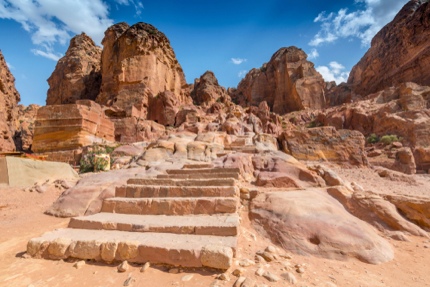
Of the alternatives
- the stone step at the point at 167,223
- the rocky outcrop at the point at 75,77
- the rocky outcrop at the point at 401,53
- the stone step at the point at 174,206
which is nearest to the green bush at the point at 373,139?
the rocky outcrop at the point at 401,53

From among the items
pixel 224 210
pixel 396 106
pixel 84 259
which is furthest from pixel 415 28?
pixel 84 259

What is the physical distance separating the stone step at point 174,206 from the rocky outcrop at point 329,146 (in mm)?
7007

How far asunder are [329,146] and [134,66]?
79.7 feet

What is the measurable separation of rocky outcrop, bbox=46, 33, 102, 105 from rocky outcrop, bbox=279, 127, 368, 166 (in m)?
30.8

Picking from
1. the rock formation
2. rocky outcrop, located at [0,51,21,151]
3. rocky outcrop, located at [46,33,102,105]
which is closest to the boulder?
the rock formation

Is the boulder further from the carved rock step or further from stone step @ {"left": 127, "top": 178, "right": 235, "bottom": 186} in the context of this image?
the carved rock step

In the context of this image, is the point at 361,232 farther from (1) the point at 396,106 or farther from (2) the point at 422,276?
(1) the point at 396,106

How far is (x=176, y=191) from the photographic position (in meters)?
4.27

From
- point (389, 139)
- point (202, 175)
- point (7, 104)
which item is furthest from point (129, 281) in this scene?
point (7, 104)

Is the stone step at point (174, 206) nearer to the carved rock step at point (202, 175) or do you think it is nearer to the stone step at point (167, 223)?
the stone step at point (167, 223)

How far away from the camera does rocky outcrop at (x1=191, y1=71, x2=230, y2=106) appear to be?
3580 cm

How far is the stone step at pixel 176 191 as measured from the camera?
4074mm

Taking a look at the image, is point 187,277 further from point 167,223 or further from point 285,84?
point 285,84

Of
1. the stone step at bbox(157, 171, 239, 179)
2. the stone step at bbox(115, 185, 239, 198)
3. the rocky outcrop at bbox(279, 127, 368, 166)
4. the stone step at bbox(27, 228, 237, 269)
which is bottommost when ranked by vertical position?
the stone step at bbox(27, 228, 237, 269)
